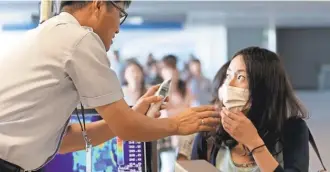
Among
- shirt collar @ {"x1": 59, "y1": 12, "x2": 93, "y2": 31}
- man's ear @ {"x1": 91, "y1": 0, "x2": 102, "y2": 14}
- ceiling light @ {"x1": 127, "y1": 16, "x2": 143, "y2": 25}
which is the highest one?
ceiling light @ {"x1": 127, "y1": 16, "x2": 143, "y2": 25}

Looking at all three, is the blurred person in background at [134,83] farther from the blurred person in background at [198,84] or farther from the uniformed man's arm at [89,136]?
the uniformed man's arm at [89,136]

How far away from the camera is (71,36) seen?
1042 millimetres

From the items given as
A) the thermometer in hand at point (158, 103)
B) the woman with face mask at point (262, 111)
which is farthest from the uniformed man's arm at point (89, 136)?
the woman with face mask at point (262, 111)

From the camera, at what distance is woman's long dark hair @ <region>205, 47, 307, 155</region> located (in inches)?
61.4

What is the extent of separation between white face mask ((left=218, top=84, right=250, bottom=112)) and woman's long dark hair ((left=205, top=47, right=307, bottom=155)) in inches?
1.3

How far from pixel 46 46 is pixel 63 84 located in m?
0.09

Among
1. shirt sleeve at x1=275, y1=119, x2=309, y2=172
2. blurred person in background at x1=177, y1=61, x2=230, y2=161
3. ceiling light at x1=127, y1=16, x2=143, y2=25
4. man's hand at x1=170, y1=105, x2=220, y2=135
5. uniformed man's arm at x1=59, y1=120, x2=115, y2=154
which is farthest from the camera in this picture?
ceiling light at x1=127, y1=16, x2=143, y2=25

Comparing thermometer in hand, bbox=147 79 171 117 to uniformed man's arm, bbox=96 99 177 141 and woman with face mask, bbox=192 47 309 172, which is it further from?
uniformed man's arm, bbox=96 99 177 141

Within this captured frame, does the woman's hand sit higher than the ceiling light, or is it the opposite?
the ceiling light

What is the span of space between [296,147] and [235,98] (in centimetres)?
24

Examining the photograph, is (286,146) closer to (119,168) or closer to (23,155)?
(119,168)

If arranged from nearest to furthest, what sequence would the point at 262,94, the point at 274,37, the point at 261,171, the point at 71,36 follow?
the point at 71,36 < the point at 261,171 < the point at 262,94 < the point at 274,37

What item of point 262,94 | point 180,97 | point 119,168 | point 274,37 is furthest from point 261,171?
point 274,37

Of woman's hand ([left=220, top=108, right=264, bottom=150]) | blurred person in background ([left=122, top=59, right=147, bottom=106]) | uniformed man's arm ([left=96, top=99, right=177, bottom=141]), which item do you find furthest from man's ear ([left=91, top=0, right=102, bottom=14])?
blurred person in background ([left=122, top=59, right=147, bottom=106])
